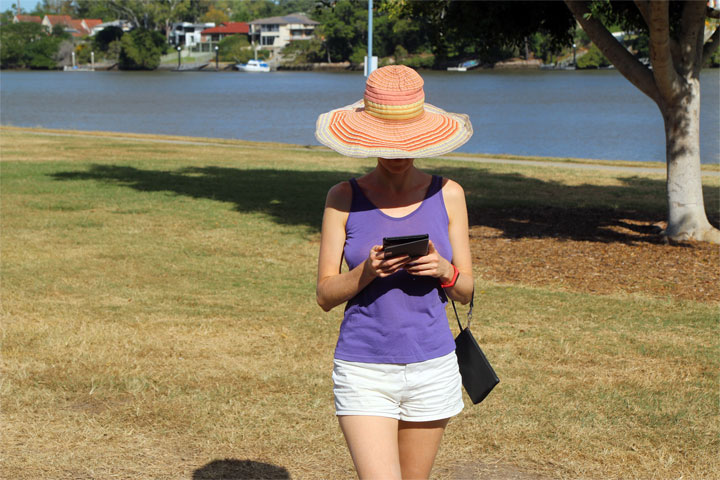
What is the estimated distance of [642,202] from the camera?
45.1 ft

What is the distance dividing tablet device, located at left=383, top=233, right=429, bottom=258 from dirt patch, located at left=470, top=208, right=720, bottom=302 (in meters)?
5.83

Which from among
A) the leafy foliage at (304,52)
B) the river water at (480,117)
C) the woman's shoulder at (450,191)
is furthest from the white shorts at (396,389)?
the leafy foliage at (304,52)

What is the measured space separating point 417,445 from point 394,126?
1.11 meters

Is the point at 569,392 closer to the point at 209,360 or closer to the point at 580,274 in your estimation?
the point at 209,360

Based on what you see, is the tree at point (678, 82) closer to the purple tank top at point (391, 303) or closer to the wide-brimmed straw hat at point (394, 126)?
the wide-brimmed straw hat at point (394, 126)

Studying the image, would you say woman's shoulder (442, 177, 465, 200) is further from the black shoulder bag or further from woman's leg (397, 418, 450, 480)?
woman's leg (397, 418, 450, 480)

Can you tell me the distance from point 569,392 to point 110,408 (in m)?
2.82

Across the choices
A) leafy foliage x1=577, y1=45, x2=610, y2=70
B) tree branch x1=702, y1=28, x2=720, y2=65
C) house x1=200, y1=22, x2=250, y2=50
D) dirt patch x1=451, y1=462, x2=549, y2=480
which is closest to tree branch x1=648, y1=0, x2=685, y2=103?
tree branch x1=702, y1=28, x2=720, y2=65

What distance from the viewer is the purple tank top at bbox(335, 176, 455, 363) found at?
2.91m

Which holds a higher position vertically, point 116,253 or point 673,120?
point 673,120

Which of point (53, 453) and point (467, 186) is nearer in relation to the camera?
point (53, 453)

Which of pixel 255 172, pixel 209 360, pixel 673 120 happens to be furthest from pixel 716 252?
pixel 255 172

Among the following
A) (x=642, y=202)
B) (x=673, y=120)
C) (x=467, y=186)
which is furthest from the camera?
(x=467, y=186)

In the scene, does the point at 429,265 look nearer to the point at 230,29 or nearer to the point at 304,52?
the point at 304,52
